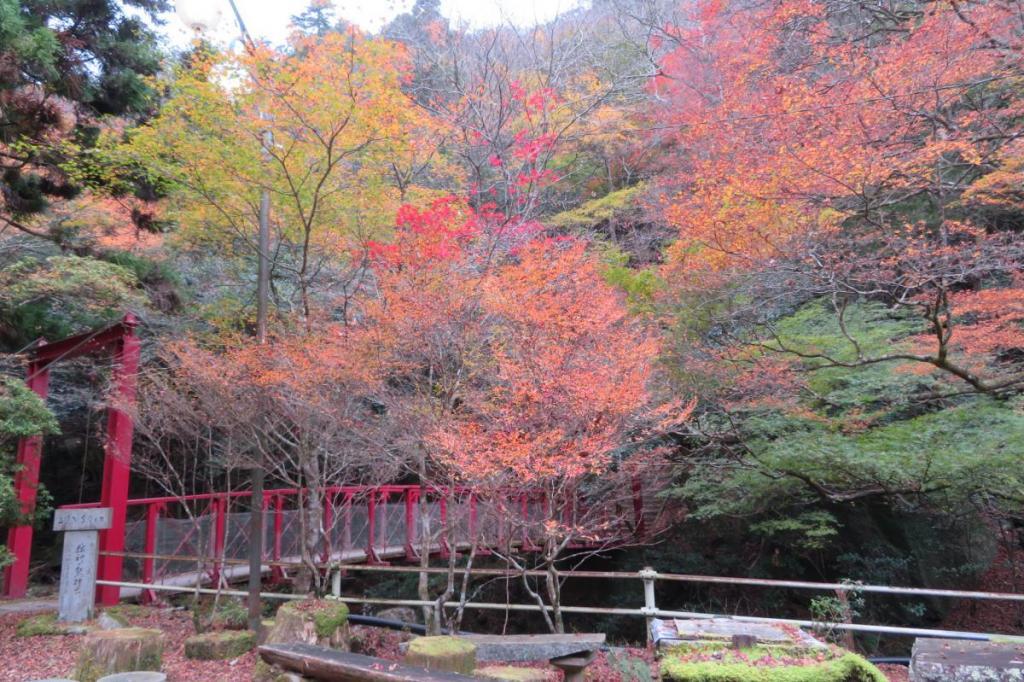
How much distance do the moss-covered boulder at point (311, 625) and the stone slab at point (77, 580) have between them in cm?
372

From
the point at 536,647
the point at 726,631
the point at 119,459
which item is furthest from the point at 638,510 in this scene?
the point at 119,459

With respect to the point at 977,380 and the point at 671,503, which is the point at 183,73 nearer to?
the point at 671,503

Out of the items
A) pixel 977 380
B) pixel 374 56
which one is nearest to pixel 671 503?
pixel 977 380

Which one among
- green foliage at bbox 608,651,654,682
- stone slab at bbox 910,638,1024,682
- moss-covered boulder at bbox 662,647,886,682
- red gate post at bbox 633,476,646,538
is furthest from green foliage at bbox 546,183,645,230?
stone slab at bbox 910,638,1024,682

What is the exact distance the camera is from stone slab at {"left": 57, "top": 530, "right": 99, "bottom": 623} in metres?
7.77

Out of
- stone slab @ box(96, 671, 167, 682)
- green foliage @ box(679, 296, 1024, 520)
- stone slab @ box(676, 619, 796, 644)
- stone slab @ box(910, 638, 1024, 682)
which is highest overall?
green foliage @ box(679, 296, 1024, 520)

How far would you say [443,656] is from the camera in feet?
14.2

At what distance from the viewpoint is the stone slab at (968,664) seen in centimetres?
250

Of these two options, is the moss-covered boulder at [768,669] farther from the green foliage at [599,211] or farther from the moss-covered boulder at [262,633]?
the green foliage at [599,211]

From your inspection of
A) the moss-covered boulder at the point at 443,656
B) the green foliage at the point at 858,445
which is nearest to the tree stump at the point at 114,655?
the moss-covered boulder at the point at 443,656

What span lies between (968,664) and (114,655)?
19.1ft

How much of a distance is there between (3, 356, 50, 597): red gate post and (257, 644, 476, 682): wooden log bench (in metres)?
5.94

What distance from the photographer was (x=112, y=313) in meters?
10.6

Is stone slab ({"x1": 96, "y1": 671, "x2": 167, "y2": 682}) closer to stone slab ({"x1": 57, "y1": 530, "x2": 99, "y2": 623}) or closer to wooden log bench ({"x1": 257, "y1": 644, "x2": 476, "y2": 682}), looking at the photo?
wooden log bench ({"x1": 257, "y1": 644, "x2": 476, "y2": 682})
